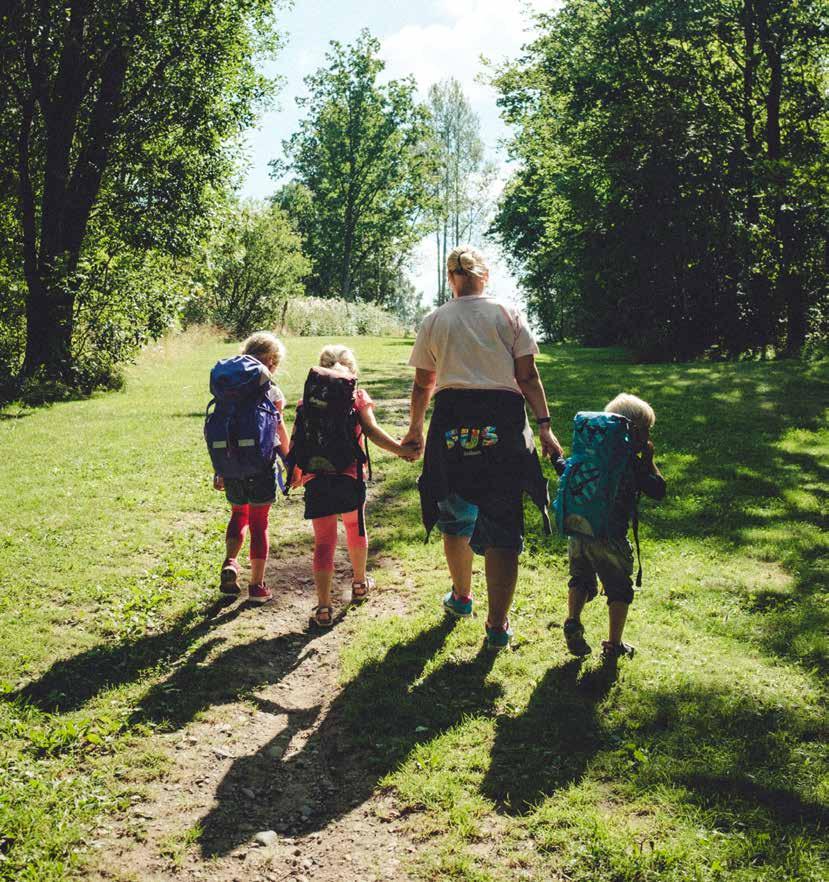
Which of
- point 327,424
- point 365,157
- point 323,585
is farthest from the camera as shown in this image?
point 365,157

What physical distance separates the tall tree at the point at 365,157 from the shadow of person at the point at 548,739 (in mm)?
48831

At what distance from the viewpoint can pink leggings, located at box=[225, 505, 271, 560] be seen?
5508 mm

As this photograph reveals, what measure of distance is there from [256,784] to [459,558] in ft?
6.23

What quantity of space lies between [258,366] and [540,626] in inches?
110

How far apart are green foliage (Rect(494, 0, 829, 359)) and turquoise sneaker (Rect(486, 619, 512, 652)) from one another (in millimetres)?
16186

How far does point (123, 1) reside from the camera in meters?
15.9

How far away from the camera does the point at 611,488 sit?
4.23 meters

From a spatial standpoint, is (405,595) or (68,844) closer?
(68,844)

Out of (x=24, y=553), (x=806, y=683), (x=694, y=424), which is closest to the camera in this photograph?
(x=806, y=683)

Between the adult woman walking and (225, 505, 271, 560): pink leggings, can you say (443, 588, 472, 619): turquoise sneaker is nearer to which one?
the adult woman walking

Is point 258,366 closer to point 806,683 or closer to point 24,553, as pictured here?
point 24,553

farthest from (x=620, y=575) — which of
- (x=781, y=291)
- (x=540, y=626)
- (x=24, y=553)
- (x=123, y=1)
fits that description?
(x=781, y=291)

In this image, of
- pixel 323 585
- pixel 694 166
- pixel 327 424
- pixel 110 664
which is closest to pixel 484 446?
pixel 327 424

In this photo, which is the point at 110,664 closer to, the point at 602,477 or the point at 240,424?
the point at 240,424
